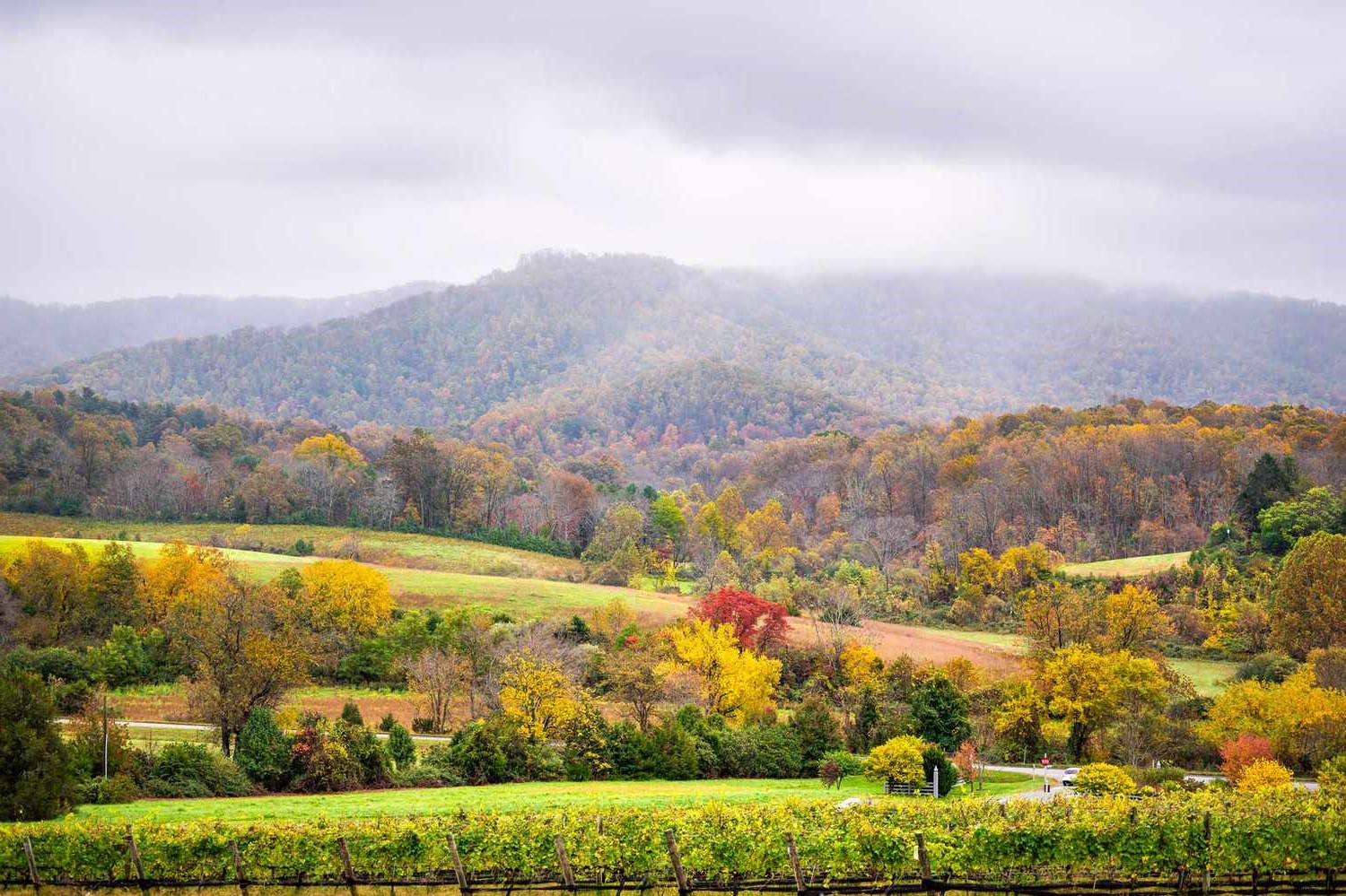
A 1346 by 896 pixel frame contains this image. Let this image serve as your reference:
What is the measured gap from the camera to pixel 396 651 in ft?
197

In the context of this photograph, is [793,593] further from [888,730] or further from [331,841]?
[331,841]

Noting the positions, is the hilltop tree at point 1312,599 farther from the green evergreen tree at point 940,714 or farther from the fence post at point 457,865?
the fence post at point 457,865

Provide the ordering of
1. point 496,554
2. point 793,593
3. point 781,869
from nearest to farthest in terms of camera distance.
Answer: point 781,869, point 793,593, point 496,554

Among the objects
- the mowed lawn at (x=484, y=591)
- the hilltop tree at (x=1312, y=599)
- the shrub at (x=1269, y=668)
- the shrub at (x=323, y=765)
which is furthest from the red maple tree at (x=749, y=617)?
the hilltop tree at (x=1312, y=599)

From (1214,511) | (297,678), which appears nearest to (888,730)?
(297,678)

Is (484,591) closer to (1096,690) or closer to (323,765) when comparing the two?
(323,765)

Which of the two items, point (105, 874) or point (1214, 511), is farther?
point (1214, 511)

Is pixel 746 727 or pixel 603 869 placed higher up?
pixel 603 869

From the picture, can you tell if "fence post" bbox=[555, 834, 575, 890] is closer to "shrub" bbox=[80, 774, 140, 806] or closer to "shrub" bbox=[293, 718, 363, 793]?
"shrub" bbox=[293, 718, 363, 793]

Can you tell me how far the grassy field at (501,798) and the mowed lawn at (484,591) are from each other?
2956 centimetres

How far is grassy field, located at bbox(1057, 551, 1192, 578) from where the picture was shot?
83500 mm

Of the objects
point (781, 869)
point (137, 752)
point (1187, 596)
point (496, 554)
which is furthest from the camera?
point (496, 554)

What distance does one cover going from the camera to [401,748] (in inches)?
1564

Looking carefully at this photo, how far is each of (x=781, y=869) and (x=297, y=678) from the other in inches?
1218
